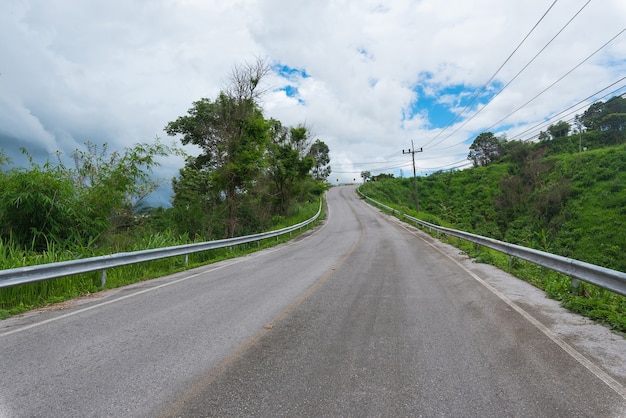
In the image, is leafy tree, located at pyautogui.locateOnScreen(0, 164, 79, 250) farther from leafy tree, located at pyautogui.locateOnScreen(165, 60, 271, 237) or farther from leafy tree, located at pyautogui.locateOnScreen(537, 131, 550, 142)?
leafy tree, located at pyautogui.locateOnScreen(537, 131, 550, 142)

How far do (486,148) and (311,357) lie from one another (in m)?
86.4

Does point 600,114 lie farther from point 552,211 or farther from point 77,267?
point 77,267

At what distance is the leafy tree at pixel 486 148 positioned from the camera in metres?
75.1

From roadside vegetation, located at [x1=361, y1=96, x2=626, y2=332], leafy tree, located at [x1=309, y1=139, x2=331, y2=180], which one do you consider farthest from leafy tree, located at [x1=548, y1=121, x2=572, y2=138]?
leafy tree, located at [x1=309, y1=139, x2=331, y2=180]

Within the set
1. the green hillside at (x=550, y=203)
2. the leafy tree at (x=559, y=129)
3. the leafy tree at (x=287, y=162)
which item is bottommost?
the green hillside at (x=550, y=203)

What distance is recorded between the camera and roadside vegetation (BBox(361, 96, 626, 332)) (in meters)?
7.97

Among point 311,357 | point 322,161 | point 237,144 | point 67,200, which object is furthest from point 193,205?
point 322,161

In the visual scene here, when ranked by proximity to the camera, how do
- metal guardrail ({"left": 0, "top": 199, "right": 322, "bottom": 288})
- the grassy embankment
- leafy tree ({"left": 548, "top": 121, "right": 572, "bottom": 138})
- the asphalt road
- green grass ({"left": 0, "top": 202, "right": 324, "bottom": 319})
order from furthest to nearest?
leafy tree ({"left": 548, "top": 121, "right": 572, "bottom": 138}), the grassy embankment, green grass ({"left": 0, "top": 202, "right": 324, "bottom": 319}), metal guardrail ({"left": 0, "top": 199, "right": 322, "bottom": 288}), the asphalt road

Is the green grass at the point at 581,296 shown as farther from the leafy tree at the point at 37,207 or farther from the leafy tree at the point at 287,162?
the leafy tree at the point at 287,162

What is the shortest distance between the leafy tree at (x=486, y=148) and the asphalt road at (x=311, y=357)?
7997 centimetres

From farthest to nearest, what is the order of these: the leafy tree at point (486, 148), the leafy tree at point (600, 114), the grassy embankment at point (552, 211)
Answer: the leafy tree at point (486, 148)
the leafy tree at point (600, 114)
the grassy embankment at point (552, 211)

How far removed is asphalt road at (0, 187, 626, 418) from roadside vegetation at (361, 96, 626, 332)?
1744mm

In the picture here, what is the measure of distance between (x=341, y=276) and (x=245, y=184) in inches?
529

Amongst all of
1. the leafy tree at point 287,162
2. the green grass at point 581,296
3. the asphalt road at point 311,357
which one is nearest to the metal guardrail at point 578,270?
the green grass at point 581,296
